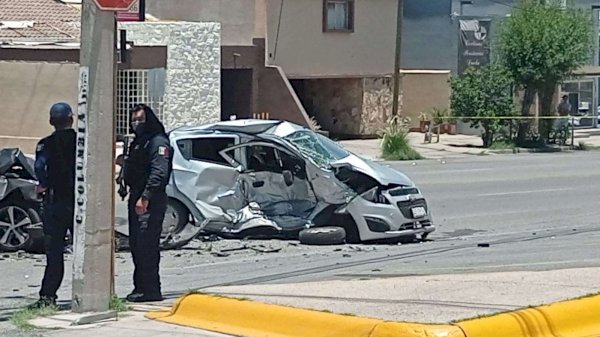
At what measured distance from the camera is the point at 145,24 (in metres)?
36.2

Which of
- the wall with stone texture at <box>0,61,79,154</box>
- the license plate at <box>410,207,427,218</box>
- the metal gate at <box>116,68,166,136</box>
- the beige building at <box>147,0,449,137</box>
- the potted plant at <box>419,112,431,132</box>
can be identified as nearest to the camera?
the license plate at <box>410,207,427,218</box>

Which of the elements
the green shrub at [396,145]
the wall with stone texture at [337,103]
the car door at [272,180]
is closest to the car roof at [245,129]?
the car door at [272,180]

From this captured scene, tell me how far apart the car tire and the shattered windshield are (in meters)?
0.89

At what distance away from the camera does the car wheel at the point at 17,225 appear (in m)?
15.7

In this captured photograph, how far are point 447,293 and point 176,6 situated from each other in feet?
104

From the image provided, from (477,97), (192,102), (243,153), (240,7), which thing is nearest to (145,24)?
(192,102)

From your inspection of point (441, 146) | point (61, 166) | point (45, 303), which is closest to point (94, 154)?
point (61, 166)

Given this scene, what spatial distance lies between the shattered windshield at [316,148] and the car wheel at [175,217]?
5.74ft

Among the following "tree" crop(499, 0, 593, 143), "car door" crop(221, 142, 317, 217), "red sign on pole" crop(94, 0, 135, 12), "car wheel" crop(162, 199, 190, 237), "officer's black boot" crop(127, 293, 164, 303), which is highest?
"tree" crop(499, 0, 593, 143)

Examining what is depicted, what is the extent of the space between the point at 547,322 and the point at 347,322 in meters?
1.44

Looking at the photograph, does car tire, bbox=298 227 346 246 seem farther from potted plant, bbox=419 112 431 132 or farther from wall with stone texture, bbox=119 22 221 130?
potted plant, bbox=419 112 431 132

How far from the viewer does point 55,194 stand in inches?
432

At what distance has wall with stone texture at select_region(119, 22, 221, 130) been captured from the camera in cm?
3661

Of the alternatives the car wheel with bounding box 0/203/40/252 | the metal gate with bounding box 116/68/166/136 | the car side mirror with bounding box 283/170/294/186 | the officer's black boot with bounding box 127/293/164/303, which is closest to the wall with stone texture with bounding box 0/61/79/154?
the metal gate with bounding box 116/68/166/136
